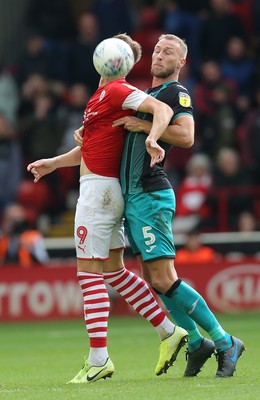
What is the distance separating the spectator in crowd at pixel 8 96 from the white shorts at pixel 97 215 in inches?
448

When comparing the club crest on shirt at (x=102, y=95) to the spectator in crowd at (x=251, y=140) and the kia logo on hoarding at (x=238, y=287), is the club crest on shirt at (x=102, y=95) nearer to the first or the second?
the kia logo on hoarding at (x=238, y=287)

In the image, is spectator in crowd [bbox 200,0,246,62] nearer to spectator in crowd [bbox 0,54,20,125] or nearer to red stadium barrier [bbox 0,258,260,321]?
spectator in crowd [bbox 0,54,20,125]

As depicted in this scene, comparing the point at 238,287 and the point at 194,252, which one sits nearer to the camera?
the point at 238,287

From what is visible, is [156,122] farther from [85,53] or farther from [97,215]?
[85,53]

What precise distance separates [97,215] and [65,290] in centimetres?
775

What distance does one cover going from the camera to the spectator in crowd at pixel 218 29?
19547 millimetres

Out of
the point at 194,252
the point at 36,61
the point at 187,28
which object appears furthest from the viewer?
the point at 36,61

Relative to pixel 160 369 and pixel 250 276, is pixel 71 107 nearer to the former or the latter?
pixel 250 276

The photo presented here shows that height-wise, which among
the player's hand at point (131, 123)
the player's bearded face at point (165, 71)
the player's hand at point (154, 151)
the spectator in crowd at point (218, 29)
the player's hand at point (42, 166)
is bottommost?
the player's hand at point (42, 166)

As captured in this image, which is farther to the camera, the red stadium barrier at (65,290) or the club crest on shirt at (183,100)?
the red stadium barrier at (65,290)

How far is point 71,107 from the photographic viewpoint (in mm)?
19453

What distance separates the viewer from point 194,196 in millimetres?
17938

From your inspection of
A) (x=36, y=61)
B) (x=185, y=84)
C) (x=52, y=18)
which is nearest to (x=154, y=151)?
(x=185, y=84)

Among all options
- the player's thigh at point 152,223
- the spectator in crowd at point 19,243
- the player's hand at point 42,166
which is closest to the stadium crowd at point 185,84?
the spectator in crowd at point 19,243
